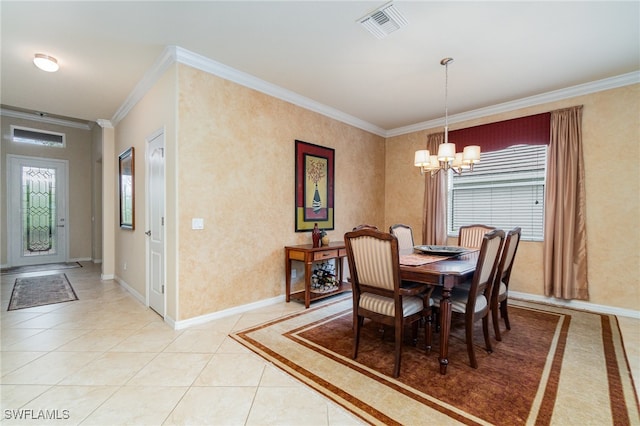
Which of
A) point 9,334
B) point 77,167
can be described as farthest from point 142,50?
point 77,167

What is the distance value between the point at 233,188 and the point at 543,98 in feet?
14.0

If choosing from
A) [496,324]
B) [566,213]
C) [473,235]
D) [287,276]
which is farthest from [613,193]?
[287,276]

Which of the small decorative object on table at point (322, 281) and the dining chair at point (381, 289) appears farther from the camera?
the small decorative object on table at point (322, 281)

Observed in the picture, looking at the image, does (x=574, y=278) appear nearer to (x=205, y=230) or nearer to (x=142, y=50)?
(x=205, y=230)

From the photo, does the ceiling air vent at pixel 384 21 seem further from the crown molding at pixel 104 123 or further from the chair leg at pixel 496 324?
the crown molding at pixel 104 123

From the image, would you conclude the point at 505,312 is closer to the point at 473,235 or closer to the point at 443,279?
the point at 473,235

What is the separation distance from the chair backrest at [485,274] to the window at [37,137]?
8.47 meters

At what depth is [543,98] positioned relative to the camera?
388 cm

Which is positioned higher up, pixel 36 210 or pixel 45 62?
pixel 45 62

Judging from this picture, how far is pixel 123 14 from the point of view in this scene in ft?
7.62

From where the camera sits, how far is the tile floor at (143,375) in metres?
1.69

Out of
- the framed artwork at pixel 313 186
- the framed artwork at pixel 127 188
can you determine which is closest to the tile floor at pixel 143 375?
the framed artwork at pixel 127 188

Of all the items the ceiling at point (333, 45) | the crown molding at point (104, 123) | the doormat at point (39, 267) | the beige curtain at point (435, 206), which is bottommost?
the doormat at point (39, 267)

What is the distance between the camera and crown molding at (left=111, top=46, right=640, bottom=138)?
2.96 m
